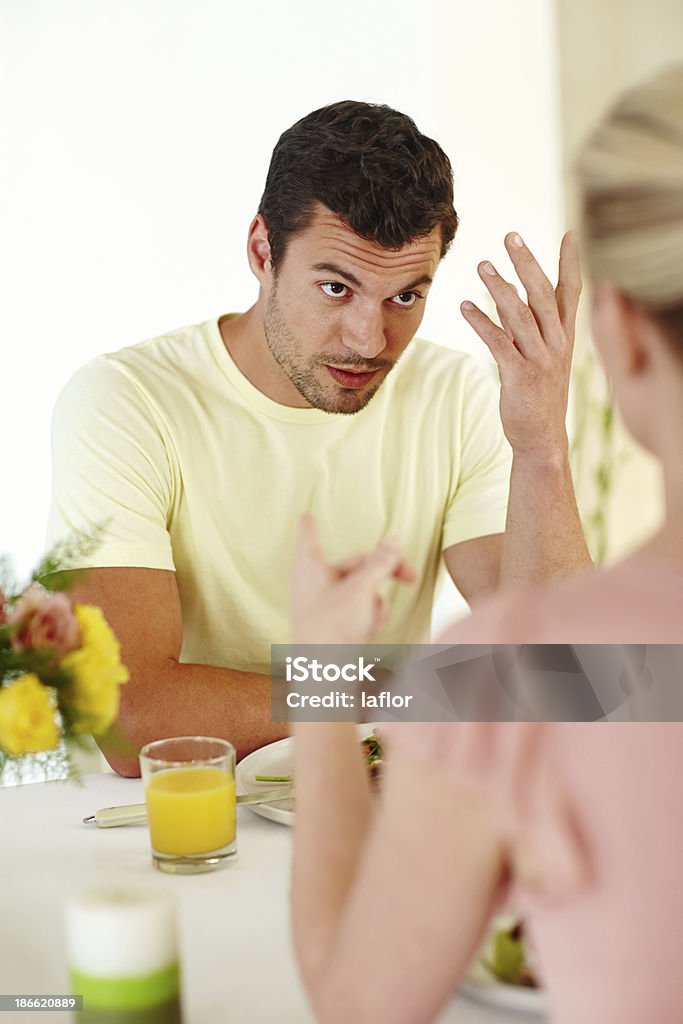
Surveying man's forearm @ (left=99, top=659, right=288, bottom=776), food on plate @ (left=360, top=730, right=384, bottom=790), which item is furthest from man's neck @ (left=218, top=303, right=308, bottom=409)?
food on plate @ (left=360, top=730, right=384, bottom=790)

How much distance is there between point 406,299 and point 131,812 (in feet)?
2.77

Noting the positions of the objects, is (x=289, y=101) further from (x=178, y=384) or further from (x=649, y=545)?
(x=649, y=545)

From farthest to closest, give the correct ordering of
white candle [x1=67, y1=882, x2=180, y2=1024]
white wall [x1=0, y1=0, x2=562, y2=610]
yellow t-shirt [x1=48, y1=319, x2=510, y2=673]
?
white wall [x1=0, y1=0, x2=562, y2=610] < yellow t-shirt [x1=48, y1=319, x2=510, y2=673] < white candle [x1=67, y1=882, x2=180, y2=1024]

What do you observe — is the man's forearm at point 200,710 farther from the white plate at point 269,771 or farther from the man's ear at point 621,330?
the man's ear at point 621,330

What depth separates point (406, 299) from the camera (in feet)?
5.41

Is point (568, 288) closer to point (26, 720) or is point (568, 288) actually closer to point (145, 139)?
point (26, 720)

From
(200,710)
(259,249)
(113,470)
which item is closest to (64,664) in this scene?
(200,710)

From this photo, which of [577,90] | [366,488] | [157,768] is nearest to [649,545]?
[157,768]

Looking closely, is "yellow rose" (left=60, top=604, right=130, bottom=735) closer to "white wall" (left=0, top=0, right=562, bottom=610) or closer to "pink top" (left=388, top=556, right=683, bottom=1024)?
"pink top" (left=388, top=556, right=683, bottom=1024)

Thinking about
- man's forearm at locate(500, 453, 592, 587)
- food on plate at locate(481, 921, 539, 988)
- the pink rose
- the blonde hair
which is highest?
the blonde hair

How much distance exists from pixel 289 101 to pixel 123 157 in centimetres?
43

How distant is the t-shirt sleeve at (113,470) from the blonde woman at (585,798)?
3.12 ft

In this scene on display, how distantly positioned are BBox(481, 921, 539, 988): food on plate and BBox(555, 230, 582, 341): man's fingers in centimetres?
90

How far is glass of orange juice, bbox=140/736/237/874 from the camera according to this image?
3.22ft
